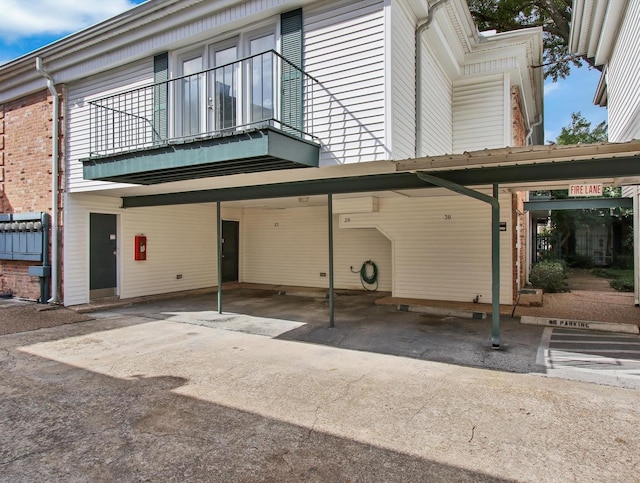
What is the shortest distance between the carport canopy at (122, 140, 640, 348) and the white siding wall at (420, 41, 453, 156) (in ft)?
4.72

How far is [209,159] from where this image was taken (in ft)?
20.2

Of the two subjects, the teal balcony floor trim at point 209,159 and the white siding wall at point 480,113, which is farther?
the white siding wall at point 480,113

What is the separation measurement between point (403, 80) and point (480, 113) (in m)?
4.00

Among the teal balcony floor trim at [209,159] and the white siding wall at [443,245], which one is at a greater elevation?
the teal balcony floor trim at [209,159]

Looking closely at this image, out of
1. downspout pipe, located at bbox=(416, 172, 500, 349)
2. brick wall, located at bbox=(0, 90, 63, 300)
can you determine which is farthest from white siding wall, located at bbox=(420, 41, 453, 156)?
A: brick wall, located at bbox=(0, 90, 63, 300)

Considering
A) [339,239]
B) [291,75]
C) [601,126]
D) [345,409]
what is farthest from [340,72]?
[601,126]

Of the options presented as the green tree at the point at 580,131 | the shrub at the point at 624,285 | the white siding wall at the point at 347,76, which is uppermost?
the green tree at the point at 580,131

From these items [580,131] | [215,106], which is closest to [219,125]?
[215,106]

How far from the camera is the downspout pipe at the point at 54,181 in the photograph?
938 centimetres

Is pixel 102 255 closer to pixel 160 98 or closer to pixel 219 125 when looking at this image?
pixel 160 98

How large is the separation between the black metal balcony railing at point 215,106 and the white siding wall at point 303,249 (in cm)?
572

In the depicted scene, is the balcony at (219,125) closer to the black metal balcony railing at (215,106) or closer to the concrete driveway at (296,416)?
the black metal balcony railing at (215,106)

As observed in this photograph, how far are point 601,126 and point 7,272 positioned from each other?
27749mm

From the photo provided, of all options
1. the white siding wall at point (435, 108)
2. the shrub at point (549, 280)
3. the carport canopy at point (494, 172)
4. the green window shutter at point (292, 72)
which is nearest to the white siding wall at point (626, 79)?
the carport canopy at point (494, 172)
